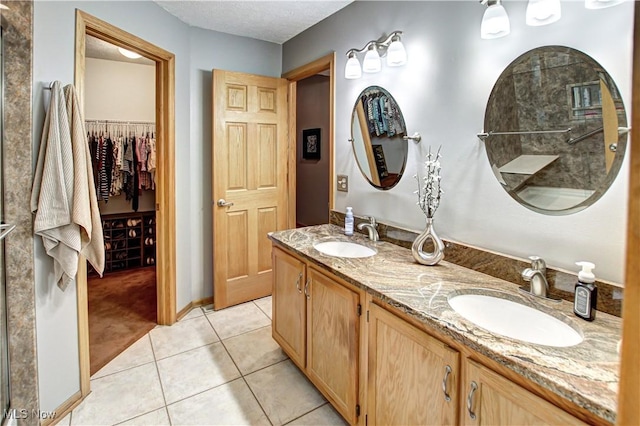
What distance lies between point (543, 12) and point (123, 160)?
416cm

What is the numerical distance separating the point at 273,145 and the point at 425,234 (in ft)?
6.46

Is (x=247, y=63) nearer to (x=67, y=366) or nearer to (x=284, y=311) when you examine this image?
(x=284, y=311)

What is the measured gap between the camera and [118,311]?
310 cm

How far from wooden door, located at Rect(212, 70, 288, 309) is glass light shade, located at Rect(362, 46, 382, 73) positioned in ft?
4.23

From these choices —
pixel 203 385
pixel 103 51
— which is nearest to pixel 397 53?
pixel 203 385

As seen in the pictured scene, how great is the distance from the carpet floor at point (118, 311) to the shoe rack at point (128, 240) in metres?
0.13

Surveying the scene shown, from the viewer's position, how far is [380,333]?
143 centimetres

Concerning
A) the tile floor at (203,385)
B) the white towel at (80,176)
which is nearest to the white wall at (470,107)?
the tile floor at (203,385)

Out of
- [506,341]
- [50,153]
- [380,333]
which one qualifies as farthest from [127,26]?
[506,341]

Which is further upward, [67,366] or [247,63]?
[247,63]

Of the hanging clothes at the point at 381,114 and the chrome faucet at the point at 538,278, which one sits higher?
the hanging clothes at the point at 381,114

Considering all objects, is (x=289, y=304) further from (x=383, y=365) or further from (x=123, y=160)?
(x=123, y=160)

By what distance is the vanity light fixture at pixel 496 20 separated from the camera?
141 cm

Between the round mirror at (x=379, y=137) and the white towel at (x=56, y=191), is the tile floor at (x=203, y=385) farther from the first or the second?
the round mirror at (x=379, y=137)
